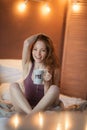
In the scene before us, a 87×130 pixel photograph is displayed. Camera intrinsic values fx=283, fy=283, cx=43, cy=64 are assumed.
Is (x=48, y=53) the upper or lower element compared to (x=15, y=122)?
upper

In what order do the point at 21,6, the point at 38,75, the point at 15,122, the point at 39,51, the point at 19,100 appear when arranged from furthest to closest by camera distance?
1. the point at 21,6
2. the point at 39,51
3. the point at 38,75
4. the point at 19,100
5. the point at 15,122

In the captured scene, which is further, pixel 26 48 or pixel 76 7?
pixel 76 7

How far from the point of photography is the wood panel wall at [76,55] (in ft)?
11.2

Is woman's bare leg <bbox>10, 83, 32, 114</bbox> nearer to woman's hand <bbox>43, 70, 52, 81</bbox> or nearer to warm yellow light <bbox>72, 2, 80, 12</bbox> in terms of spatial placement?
woman's hand <bbox>43, 70, 52, 81</bbox>

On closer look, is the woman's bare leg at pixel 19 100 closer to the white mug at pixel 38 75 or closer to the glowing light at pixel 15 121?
the white mug at pixel 38 75

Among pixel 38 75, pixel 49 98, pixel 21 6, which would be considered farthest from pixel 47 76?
pixel 21 6

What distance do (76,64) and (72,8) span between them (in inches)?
27.0

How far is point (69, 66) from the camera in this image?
346cm

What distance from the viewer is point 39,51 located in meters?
2.26

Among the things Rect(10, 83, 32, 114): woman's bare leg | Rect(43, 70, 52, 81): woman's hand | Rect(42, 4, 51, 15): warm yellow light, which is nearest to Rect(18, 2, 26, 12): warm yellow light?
Rect(42, 4, 51, 15): warm yellow light

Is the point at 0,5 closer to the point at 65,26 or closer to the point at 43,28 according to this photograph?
the point at 43,28

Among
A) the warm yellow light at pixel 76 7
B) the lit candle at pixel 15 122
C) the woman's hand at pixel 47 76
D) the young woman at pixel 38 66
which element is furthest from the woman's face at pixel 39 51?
the warm yellow light at pixel 76 7

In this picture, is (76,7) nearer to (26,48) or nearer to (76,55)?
(76,55)

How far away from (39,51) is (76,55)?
1256mm
